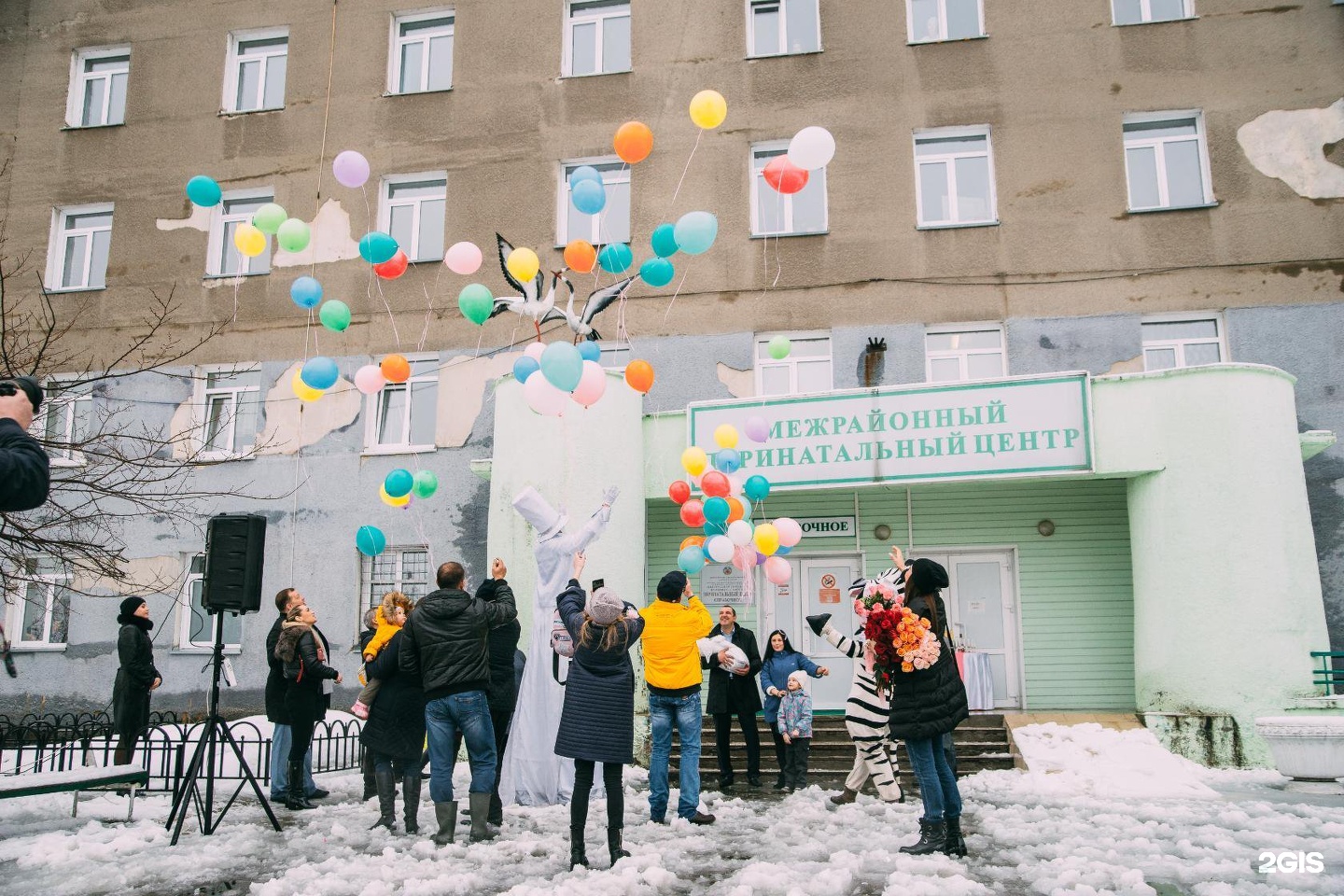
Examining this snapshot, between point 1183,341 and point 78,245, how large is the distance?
18.0 meters

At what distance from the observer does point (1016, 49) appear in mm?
15773

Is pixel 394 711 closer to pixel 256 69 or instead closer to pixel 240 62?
pixel 256 69

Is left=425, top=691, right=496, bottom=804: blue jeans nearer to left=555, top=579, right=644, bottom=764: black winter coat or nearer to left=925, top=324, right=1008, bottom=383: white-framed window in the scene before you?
left=555, top=579, right=644, bottom=764: black winter coat

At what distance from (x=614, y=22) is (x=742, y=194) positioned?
400 cm

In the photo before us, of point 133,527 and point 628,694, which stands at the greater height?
point 133,527

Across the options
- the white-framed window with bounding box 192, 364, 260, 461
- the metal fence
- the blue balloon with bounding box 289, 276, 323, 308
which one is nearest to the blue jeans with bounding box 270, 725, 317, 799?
the metal fence

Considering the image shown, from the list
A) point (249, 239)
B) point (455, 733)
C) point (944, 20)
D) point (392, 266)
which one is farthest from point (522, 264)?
point (944, 20)

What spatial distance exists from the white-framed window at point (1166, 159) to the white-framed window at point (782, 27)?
4.99 metres

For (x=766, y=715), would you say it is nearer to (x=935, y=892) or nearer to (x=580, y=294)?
(x=935, y=892)

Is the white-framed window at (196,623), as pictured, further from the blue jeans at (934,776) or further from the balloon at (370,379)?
the blue jeans at (934,776)

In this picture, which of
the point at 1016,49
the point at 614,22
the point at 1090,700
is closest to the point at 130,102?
the point at 614,22

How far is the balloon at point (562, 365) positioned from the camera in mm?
8273

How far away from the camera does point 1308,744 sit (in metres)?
9.70

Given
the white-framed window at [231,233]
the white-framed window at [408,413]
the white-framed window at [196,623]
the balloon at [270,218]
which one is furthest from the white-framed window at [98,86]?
the balloon at [270,218]
